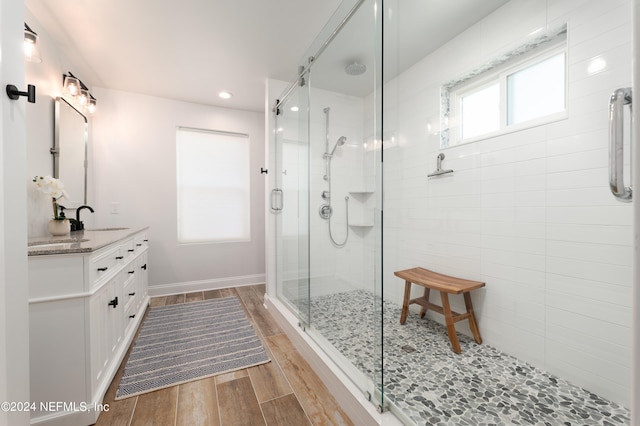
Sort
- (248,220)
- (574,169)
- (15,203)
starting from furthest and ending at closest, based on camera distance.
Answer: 1. (248,220)
2. (574,169)
3. (15,203)

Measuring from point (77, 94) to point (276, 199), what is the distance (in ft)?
6.32

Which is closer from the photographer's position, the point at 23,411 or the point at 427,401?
the point at 23,411

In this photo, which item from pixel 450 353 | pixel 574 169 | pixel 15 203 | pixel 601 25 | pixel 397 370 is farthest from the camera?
pixel 450 353

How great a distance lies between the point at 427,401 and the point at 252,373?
1039mm

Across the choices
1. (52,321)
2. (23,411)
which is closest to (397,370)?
(23,411)

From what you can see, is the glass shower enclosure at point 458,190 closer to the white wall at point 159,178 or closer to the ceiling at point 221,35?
the ceiling at point 221,35

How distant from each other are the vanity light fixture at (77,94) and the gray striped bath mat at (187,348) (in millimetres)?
2072

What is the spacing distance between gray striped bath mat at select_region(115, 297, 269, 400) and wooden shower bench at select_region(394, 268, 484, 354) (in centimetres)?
118

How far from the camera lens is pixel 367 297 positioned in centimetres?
180

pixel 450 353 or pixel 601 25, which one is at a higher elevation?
pixel 601 25

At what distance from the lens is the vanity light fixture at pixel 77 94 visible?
86.4 inches

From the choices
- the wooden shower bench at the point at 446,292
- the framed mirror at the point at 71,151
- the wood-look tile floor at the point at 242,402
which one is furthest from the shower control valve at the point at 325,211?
the framed mirror at the point at 71,151

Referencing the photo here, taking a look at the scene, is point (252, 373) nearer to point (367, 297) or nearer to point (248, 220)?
point (367, 297)

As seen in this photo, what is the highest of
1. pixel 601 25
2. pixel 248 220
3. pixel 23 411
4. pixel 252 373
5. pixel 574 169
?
pixel 601 25
